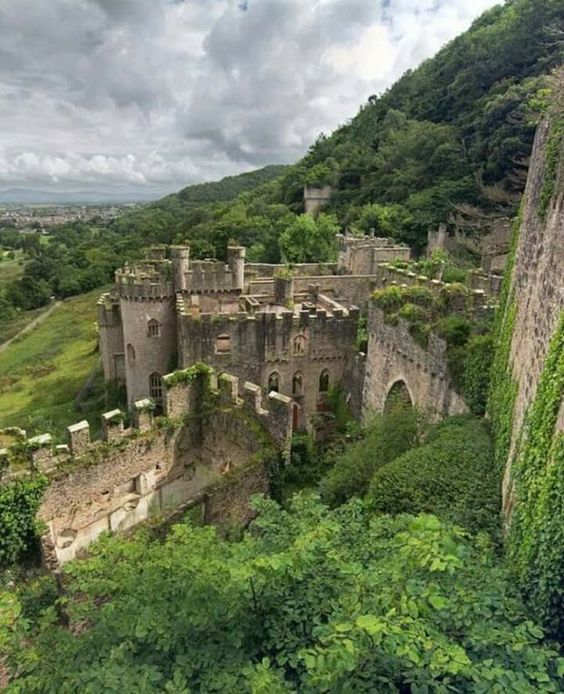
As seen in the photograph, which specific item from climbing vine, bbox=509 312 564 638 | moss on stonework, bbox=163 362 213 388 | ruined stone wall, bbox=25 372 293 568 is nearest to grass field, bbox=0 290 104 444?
ruined stone wall, bbox=25 372 293 568

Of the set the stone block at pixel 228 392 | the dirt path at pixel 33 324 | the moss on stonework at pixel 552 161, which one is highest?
the moss on stonework at pixel 552 161

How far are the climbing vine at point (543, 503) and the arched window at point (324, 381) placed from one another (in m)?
17.9

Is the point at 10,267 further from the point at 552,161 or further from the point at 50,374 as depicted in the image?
the point at 552,161

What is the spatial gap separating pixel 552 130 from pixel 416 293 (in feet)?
26.5

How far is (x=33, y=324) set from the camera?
6944 cm

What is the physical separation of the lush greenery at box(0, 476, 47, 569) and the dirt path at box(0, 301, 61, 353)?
165 feet

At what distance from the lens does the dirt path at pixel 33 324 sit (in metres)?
60.6

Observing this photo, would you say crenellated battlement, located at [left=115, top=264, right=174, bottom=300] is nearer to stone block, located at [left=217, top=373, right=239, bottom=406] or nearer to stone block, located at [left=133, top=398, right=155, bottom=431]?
stone block, located at [left=217, top=373, right=239, bottom=406]

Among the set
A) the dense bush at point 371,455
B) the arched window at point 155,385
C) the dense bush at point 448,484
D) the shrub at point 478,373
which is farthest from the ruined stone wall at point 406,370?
the arched window at point 155,385

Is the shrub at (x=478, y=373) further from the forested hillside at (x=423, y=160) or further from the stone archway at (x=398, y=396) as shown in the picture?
the forested hillside at (x=423, y=160)

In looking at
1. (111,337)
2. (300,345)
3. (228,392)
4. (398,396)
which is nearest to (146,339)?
(111,337)

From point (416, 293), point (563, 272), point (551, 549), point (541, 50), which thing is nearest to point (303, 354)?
point (416, 293)

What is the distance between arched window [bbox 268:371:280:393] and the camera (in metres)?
26.6

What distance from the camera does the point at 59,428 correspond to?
30625 millimetres
